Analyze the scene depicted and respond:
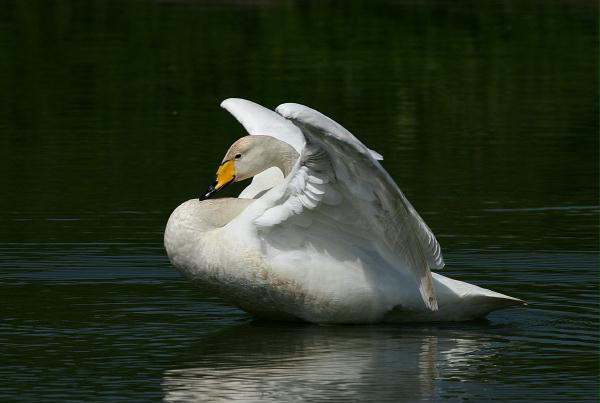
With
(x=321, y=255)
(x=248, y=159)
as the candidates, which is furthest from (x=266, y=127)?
(x=321, y=255)

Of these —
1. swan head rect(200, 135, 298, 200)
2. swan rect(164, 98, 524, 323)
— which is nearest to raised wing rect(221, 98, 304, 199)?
swan head rect(200, 135, 298, 200)

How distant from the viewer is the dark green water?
9219 millimetres

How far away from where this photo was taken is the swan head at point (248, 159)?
10.7 meters

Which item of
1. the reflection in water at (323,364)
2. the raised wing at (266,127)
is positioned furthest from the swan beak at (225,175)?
the reflection in water at (323,364)

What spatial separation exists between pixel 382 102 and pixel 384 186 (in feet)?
42.6

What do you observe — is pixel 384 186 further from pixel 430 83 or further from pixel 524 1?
pixel 524 1

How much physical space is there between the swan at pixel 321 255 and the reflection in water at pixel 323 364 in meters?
0.19

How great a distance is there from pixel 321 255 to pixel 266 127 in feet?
7.83

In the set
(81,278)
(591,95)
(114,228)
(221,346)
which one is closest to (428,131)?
(591,95)

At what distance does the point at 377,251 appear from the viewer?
1023 cm

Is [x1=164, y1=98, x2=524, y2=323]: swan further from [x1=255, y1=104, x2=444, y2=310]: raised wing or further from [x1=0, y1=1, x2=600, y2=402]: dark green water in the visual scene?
[x1=0, y1=1, x2=600, y2=402]: dark green water

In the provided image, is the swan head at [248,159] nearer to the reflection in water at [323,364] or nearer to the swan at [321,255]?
the swan at [321,255]

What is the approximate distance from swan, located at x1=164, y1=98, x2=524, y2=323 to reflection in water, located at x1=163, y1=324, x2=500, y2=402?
0.19m

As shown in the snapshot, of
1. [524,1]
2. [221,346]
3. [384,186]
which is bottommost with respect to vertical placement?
[221,346]
